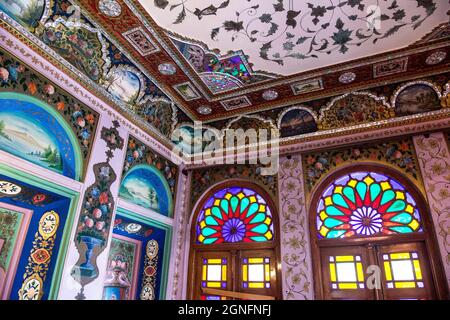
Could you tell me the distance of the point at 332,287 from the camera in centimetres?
429

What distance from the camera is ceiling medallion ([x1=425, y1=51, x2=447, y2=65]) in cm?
405

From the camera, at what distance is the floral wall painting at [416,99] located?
4.37 meters

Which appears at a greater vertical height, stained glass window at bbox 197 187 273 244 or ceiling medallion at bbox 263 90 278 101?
ceiling medallion at bbox 263 90 278 101

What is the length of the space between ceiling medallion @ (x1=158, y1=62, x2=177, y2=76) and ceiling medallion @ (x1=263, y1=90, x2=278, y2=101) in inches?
56.3

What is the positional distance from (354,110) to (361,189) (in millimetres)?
1181

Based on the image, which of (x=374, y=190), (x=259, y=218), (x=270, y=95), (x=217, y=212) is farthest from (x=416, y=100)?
(x=217, y=212)

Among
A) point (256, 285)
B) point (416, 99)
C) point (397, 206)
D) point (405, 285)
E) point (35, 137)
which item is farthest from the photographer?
point (256, 285)

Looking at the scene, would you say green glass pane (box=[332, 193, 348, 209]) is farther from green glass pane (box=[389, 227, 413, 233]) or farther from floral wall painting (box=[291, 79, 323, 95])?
floral wall painting (box=[291, 79, 323, 95])

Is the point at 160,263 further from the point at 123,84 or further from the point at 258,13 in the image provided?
the point at 258,13

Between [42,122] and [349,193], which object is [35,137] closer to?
[42,122]

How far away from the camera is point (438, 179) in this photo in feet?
13.6

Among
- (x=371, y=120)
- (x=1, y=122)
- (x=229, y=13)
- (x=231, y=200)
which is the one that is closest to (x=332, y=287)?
(x=231, y=200)

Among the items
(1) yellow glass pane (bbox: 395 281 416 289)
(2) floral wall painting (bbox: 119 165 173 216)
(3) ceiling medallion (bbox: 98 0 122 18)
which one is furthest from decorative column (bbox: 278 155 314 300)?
(3) ceiling medallion (bbox: 98 0 122 18)

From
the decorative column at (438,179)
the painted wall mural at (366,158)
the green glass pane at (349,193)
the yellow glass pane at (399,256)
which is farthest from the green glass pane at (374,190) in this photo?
the yellow glass pane at (399,256)
